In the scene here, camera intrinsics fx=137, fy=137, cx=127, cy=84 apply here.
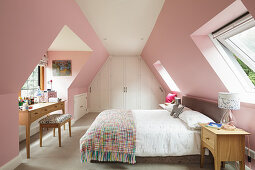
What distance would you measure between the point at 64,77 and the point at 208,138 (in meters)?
3.98

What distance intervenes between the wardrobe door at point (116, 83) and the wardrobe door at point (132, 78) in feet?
0.71

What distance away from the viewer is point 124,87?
5.90 meters

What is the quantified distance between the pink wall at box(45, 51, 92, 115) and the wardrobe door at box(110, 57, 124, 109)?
1860mm

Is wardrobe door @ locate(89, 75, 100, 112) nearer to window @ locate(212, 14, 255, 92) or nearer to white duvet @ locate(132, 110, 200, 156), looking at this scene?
white duvet @ locate(132, 110, 200, 156)

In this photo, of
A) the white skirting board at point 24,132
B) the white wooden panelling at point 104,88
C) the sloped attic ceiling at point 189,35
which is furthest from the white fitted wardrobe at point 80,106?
the sloped attic ceiling at point 189,35

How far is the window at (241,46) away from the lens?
156 cm

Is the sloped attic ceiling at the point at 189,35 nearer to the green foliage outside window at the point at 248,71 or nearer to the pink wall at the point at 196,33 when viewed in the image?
the pink wall at the point at 196,33

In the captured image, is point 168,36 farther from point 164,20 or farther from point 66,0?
point 66,0

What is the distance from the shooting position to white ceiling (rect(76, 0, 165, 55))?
6.88 ft

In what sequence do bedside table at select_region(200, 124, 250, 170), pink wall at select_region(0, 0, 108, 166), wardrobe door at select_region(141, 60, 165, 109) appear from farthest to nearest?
1. wardrobe door at select_region(141, 60, 165, 109)
2. bedside table at select_region(200, 124, 250, 170)
3. pink wall at select_region(0, 0, 108, 166)

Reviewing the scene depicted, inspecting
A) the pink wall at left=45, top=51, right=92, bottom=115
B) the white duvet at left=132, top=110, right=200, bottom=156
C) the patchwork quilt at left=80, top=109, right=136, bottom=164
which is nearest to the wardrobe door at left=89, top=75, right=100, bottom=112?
the pink wall at left=45, top=51, right=92, bottom=115

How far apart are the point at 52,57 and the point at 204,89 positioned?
4.27 meters

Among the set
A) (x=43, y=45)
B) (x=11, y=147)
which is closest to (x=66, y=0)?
(x=43, y=45)

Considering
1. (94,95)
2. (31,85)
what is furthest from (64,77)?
(94,95)
